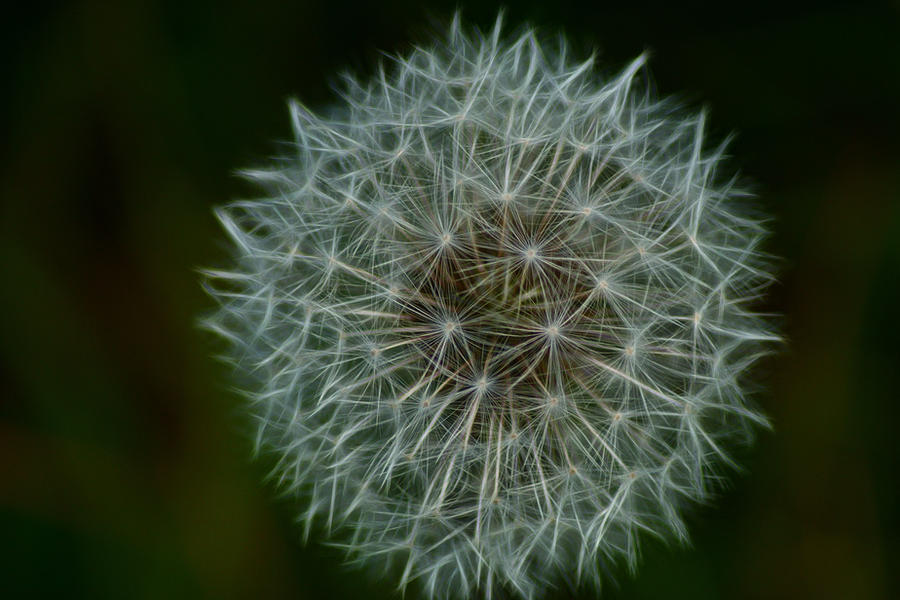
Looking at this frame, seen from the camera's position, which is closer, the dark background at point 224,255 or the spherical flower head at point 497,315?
the spherical flower head at point 497,315

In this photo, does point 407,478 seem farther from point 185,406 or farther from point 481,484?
point 185,406

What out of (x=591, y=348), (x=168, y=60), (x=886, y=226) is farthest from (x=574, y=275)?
(x=168, y=60)

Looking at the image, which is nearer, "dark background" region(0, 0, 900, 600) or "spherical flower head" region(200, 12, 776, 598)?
"spherical flower head" region(200, 12, 776, 598)

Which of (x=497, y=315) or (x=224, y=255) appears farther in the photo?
(x=224, y=255)

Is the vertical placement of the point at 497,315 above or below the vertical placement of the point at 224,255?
below
